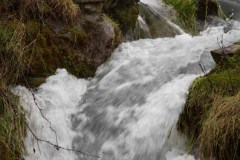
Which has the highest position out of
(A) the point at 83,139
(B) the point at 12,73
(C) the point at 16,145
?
(B) the point at 12,73

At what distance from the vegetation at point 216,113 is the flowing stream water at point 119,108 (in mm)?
154

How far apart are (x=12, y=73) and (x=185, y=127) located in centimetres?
202

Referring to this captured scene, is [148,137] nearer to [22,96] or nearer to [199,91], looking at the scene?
[199,91]

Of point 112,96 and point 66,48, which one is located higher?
point 66,48

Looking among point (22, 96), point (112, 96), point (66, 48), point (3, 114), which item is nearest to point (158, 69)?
point (112, 96)

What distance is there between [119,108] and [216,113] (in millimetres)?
1353

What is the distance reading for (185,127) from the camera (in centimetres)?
415

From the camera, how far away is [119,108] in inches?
188

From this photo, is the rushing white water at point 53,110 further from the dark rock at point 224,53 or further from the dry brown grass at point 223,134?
the dark rock at point 224,53

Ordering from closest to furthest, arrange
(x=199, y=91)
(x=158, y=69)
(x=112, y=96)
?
(x=199, y=91) < (x=112, y=96) < (x=158, y=69)

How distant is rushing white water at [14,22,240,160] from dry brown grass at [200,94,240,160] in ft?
1.09

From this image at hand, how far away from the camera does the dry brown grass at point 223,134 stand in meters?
3.56

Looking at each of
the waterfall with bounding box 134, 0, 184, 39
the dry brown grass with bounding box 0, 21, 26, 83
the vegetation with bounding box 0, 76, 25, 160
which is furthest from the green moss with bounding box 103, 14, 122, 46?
the vegetation with bounding box 0, 76, 25, 160

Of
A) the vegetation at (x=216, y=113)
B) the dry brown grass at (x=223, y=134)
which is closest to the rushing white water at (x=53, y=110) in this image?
the vegetation at (x=216, y=113)
